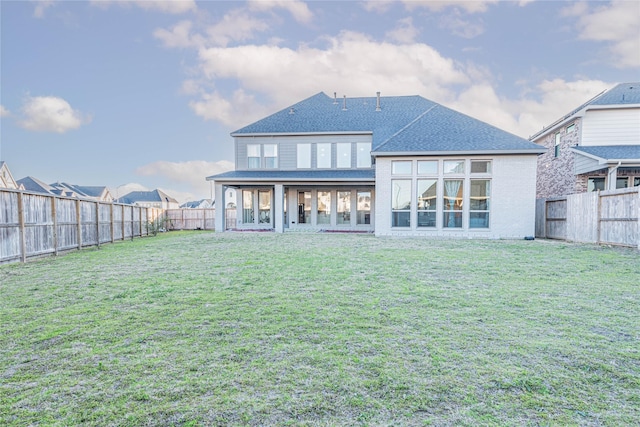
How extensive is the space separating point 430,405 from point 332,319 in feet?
5.50

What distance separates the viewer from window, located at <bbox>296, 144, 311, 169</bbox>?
18781 mm

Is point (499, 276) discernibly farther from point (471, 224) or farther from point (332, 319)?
point (471, 224)

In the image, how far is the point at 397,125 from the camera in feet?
60.6

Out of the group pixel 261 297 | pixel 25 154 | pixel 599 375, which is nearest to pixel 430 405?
pixel 599 375

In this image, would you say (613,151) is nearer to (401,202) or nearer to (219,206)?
(401,202)

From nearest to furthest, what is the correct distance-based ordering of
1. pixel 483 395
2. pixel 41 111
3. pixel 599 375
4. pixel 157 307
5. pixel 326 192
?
pixel 483 395 → pixel 599 375 → pixel 157 307 → pixel 326 192 → pixel 41 111

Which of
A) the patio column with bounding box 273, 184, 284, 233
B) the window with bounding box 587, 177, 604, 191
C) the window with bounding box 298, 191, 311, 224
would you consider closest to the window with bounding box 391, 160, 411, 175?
the patio column with bounding box 273, 184, 284, 233

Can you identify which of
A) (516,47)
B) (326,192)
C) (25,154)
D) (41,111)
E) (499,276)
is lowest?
(499,276)

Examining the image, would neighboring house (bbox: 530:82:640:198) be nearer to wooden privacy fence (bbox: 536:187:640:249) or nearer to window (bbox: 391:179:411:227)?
wooden privacy fence (bbox: 536:187:640:249)

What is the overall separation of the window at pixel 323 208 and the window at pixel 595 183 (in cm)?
1293

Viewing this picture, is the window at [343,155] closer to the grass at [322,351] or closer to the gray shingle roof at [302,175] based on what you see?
the gray shingle roof at [302,175]

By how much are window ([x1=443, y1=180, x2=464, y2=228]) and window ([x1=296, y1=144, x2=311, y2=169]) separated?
8.20m

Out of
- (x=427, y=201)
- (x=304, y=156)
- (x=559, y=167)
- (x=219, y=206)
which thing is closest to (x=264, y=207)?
(x=219, y=206)

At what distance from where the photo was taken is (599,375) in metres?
2.40
